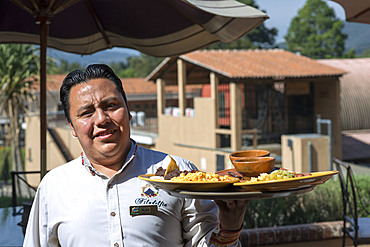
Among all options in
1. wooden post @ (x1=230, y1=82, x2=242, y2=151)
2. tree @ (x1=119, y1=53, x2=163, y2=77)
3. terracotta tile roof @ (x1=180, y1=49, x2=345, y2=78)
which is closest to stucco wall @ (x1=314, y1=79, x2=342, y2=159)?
terracotta tile roof @ (x1=180, y1=49, x2=345, y2=78)

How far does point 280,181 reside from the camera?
156 cm

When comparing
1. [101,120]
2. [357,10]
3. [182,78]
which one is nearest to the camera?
Result: [101,120]

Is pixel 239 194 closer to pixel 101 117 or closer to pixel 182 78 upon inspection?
pixel 101 117

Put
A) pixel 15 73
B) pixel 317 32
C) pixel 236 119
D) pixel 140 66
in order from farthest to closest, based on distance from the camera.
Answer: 1. pixel 140 66
2. pixel 317 32
3. pixel 15 73
4. pixel 236 119

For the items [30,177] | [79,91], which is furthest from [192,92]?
[79,91]

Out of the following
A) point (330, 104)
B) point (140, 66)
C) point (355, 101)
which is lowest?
point (330, 104)

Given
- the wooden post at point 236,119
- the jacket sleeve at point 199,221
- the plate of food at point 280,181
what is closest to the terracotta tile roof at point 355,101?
the wooden post at point 236,119

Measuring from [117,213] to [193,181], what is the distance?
436mm

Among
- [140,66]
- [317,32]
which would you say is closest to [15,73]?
[317,32]

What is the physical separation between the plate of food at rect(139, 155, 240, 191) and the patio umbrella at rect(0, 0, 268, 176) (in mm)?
2447

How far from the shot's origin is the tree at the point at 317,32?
185ft

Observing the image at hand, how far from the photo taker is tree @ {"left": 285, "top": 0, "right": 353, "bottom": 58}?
185 feet

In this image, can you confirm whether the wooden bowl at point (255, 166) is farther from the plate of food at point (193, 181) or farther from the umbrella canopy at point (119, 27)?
the umbrella canopy at point (119, 27)

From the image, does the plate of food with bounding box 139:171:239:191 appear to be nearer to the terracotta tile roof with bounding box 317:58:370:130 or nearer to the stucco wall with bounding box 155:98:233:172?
the stucco wall with bounding box 155:98:233:172
